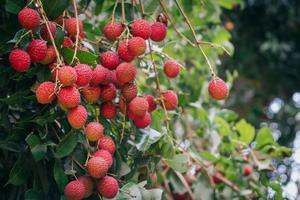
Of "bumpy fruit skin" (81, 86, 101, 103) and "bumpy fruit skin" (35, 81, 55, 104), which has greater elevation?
"bumpy fruit skin" (35, 81, 55, 104)

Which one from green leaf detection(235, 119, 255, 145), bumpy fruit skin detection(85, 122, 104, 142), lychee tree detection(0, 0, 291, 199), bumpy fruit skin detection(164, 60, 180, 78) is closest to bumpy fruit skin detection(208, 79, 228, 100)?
lychee tree detection(0, 0, 291, 199)

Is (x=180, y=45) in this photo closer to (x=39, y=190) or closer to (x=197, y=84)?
(x=197, y=84)

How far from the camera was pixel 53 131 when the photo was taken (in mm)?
1003

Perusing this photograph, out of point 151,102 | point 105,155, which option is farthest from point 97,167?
point 151,102

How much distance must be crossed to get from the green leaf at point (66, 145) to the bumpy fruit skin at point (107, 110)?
0.06 metres

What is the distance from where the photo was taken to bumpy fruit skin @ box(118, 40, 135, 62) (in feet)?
3.08

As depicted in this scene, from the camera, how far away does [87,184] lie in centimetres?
89

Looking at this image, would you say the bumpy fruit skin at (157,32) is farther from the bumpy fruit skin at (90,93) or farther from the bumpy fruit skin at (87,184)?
the bumpy fruit skin at (87,184)

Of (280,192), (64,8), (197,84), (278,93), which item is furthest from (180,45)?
(278,93)

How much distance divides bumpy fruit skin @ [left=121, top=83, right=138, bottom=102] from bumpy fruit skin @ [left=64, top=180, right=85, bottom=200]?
161 mm

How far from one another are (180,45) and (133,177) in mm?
853

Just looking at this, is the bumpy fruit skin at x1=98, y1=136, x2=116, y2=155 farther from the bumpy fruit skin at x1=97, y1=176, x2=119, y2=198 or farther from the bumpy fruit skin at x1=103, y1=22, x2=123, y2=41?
the bumpy fruit skin at x1=103, y1=22, x2=123, y2=41

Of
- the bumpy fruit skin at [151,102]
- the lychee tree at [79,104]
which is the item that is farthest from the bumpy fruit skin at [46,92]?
the bumpy fruit skin at [151,102]

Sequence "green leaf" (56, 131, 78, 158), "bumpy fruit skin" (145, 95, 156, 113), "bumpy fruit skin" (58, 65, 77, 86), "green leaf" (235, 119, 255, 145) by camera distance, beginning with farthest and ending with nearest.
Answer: "green leaf" (235, 119, 255, 145)
"bumpy fruit skin" (145, 95, 156, 113)
"green leaf" (56, 131, 78, 158)
"bumpy fruit skin" (58, 65, 77, 86)
